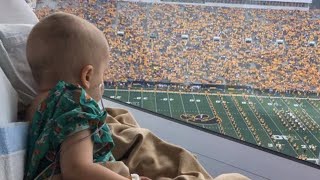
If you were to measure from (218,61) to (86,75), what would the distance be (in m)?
1.85

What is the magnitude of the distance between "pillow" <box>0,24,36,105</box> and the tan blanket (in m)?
0.29

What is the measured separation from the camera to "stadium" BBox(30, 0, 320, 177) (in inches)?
99.5

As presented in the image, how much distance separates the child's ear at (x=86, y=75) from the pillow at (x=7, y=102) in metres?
0.19

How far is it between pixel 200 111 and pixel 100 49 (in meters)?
1.68

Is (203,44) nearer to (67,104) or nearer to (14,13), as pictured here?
(14,13)

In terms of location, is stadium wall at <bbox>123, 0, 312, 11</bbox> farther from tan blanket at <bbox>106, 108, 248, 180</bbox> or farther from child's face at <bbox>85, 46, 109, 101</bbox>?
child's face at <bbox>85, 46, 109, 101</bbox>

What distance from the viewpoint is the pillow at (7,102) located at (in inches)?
39.1

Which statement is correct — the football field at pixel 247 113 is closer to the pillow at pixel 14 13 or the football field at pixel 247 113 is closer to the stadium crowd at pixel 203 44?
the stadium crowd at pixel 203 44

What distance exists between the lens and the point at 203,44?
113 inches

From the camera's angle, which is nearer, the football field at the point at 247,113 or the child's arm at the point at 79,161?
the child's arm at the point at 79,161

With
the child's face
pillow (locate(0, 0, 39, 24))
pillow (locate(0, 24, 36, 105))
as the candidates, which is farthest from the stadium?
the child's face

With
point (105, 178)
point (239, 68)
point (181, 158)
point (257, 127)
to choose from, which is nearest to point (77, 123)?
point (105, 178)

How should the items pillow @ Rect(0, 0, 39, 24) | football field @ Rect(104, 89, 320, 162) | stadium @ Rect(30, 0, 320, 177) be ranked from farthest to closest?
1. stadium @ Rect(30, 0, 320, 177)
2. football field @ Rect(104, 89, 320, 162)
3. pillow @ Rect(0, 0, 39, 24)

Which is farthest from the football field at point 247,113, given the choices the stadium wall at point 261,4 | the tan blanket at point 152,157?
the tan blanket at point 152,157
